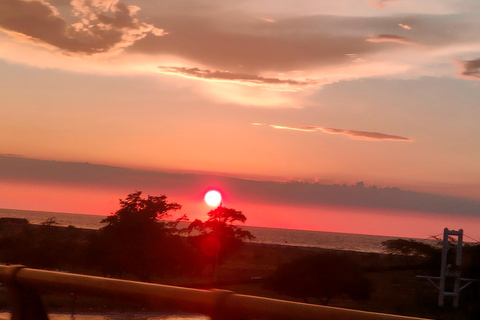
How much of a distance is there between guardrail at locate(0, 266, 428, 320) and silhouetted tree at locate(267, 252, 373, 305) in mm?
17175

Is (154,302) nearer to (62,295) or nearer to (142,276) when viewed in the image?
(62,295)

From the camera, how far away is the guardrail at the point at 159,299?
255 centimetres

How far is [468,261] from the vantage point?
29.8 m

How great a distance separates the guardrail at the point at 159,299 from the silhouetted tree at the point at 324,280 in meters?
17.2

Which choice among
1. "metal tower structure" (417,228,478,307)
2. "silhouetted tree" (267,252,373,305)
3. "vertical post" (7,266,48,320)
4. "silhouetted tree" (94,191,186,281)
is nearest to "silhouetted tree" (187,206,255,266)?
"silhouetted tree" (94,191,186,281)

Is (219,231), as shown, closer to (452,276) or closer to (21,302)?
(452,276)

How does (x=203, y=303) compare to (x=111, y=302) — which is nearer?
(x=203, y=303)

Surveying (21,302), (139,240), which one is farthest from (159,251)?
(21,302)

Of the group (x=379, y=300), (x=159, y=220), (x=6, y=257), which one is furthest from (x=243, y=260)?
(x=379, y=300)

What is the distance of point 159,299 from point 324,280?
1831 centimetres

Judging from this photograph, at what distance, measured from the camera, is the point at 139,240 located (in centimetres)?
3616

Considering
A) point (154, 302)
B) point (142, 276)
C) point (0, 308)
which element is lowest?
point (142, 276)

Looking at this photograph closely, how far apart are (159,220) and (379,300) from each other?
2206cm

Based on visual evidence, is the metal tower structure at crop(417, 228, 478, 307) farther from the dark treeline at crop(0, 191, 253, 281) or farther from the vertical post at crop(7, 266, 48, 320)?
the vertical post at crop(7, 266, 48, 320)
